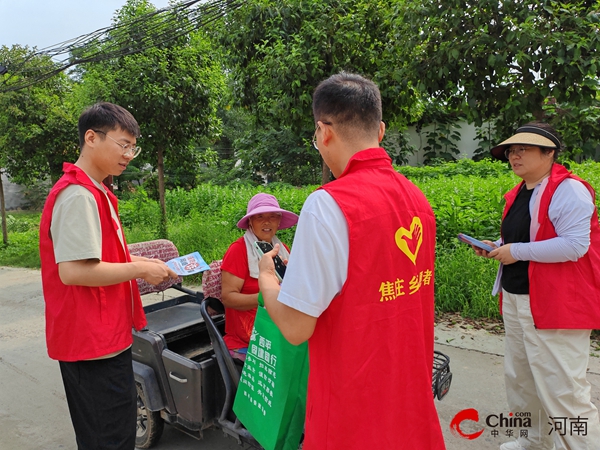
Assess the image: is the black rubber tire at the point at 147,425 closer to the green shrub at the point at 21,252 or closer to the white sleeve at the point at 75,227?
the white sleeve at the point at 75,227

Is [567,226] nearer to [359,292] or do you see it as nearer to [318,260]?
[359,292]

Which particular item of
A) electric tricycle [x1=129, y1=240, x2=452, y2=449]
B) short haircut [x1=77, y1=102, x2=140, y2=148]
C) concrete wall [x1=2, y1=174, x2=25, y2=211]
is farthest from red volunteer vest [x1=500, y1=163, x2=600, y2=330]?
concrete wall [x1=2, y1=174, x2=25, y2=211]

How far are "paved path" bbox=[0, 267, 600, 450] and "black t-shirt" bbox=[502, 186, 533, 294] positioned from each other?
106cm

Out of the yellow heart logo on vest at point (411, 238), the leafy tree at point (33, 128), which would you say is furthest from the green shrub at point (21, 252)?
the yellow heart logo on vest at point (411, 238)

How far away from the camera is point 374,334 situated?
1.52m

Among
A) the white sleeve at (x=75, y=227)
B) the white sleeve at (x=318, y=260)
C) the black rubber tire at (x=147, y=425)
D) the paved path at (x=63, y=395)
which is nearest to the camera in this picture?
the white sleeve at (x=318, y=260)

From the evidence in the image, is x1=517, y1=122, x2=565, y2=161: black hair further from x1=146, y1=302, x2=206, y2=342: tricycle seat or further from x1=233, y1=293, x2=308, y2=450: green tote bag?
x1=146, y1=302, x2=206, y2=342: tricycle seat

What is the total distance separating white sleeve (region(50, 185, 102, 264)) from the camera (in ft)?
6.36

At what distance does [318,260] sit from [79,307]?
1.19 metres

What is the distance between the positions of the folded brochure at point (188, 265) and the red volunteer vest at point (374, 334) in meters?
1.15

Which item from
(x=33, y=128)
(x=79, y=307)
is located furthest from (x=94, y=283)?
(x=33, y=128)

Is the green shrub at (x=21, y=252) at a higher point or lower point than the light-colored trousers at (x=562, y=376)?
lower

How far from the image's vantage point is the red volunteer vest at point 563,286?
2.41 metres

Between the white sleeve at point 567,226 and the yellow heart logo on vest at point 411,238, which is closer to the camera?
the yellow heart logo on vest at point 411,238
